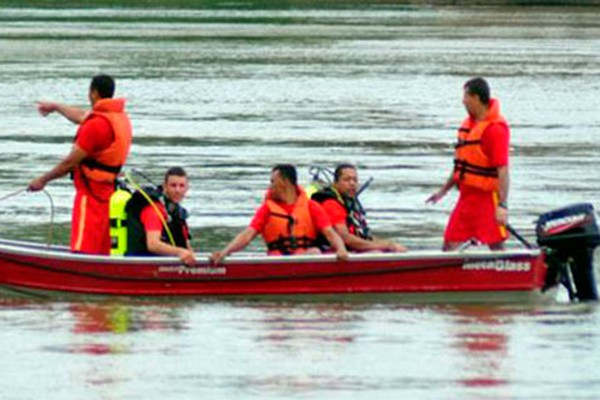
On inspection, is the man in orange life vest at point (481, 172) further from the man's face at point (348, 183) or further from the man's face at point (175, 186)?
the man's face at point (175, 186)

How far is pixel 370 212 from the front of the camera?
81.0 ft

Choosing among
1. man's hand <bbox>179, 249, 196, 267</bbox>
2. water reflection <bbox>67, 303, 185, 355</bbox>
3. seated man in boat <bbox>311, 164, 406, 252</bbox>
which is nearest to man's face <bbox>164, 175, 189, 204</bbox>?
man's hand <bbox>179, 249, 196, 267</bbox>

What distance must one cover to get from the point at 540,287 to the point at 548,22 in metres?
74.1

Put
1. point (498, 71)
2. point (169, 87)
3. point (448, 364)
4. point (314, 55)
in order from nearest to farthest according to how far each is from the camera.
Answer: point (448, 364) → point (169, 87) → point (498, 71) → point (314, 55)

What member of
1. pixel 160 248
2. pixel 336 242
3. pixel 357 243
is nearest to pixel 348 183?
pixel 357 243

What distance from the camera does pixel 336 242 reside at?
16.8 meters

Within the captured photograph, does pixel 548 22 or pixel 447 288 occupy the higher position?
pixel 548 22

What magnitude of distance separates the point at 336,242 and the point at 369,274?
1.30 feet

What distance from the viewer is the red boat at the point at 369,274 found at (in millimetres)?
16797

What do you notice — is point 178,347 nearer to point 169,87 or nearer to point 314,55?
point 169,87

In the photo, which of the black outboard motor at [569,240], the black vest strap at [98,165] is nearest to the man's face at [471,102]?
the black outboard motor at [569,240]

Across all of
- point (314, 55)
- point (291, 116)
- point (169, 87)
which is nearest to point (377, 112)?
point (291, 116)

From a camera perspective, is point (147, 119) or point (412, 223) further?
point (147, 119)

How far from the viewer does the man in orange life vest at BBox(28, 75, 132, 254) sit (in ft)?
57.1
